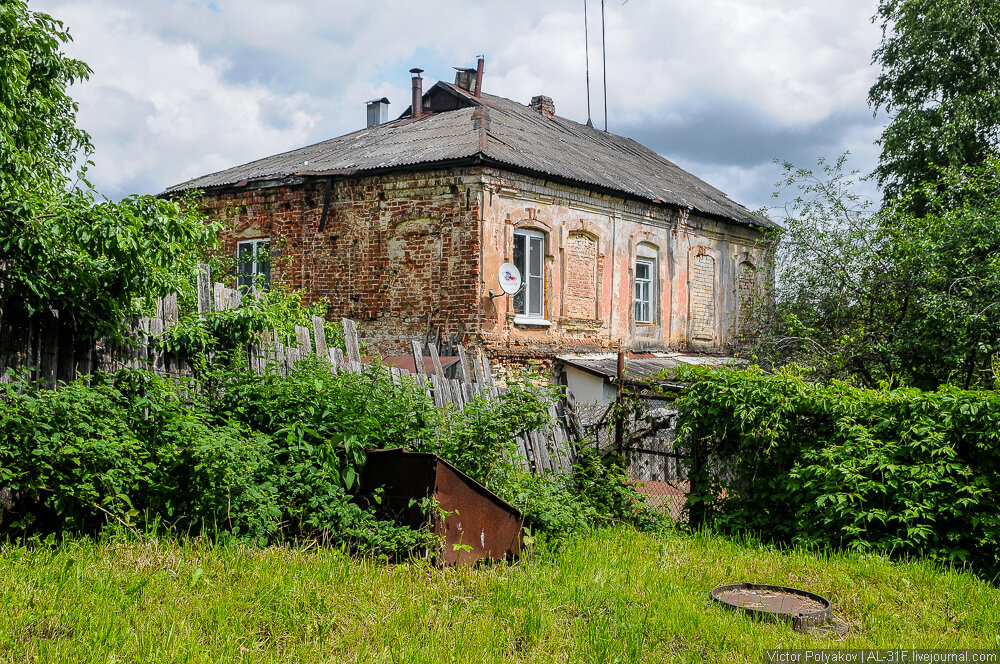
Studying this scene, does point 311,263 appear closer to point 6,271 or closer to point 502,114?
point 502,114

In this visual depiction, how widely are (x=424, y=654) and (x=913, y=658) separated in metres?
2.58

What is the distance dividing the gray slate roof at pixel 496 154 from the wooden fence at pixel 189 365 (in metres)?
7.77

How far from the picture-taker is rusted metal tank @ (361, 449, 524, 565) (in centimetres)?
587

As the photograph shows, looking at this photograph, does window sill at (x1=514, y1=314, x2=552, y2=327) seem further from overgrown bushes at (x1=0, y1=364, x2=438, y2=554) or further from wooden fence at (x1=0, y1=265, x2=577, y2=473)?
overgrown bushes at (x1=0, y1=364, x2=438, y2=554)

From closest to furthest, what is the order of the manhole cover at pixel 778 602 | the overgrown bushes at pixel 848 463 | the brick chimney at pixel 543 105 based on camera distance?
the manhole cover at pixel 778 602
the overgrown bushes at pixel 848 463
the brick chimney at pixel 543 105

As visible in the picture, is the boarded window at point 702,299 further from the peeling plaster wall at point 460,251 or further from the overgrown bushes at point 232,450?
the overgrown bushes at point 232,450

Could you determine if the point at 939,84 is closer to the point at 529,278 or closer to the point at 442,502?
the point at 529,278

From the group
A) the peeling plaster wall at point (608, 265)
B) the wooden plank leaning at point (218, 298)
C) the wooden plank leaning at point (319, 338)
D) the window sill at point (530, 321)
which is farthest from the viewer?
the window sill at point (530, 321)

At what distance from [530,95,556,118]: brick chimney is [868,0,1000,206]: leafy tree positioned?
8440 mm

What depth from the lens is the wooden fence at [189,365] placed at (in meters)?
6.03

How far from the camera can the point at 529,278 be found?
16.6 meters

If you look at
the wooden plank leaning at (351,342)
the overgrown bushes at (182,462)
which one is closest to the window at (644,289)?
the wooden plank leaning at (351,342)

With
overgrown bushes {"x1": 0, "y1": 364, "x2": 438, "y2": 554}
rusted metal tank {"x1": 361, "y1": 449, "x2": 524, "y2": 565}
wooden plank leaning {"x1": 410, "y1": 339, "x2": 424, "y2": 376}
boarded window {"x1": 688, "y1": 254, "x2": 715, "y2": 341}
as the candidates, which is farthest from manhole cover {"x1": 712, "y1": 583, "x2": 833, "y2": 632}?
boarded window {"x1": 688, "y1": 254, "x2": 715, "y2": 341}

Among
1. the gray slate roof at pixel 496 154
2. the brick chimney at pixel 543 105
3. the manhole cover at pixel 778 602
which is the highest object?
the brick chimney at pixel 543 105
